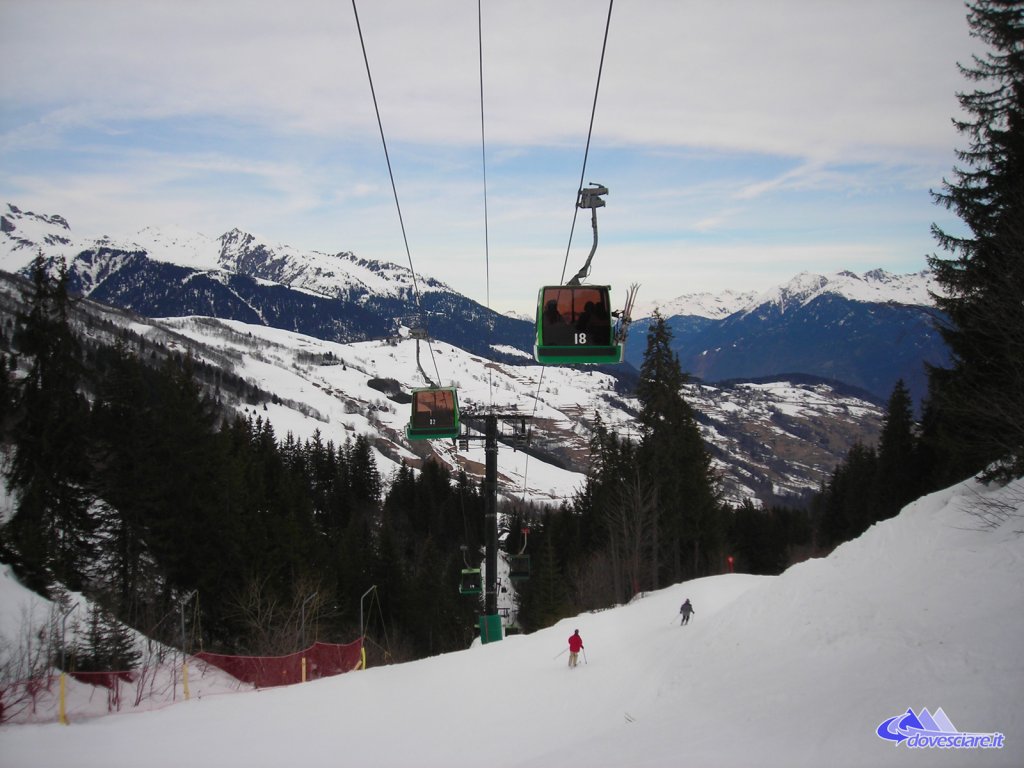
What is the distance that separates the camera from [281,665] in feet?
73.1

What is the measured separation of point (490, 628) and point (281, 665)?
25.7ft

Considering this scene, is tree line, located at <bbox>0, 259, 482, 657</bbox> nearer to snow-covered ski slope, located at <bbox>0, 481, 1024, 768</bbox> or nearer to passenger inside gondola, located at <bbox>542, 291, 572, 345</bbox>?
snow-covered ski slope, located at <bbox>0, 481, 1024, 768</bbox>

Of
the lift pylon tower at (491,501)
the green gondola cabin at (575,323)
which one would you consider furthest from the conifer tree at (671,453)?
the green gondola cabin at (575,323)

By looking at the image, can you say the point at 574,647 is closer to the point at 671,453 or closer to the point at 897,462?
the point at 671,453

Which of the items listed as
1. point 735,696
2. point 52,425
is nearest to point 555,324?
point 735,696

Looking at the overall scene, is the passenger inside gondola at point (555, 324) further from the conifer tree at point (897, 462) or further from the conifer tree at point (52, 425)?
the conifer tree at point (897, 462)

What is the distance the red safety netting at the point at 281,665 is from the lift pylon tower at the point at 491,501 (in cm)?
553

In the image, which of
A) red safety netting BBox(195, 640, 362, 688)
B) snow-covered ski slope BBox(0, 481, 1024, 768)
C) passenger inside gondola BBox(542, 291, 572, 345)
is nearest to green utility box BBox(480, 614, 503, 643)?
red safety netting BBox(195, 640, 362, 688)

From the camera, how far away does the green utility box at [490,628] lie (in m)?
26.5

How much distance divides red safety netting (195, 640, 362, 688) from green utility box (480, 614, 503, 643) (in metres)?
5.26

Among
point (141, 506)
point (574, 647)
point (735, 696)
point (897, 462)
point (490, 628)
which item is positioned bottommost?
point (490, 628)

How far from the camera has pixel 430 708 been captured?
15.4 meters

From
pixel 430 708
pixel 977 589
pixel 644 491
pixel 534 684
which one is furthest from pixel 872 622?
pixel 644 491

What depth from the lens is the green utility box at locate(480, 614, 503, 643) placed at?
87.1 feet
